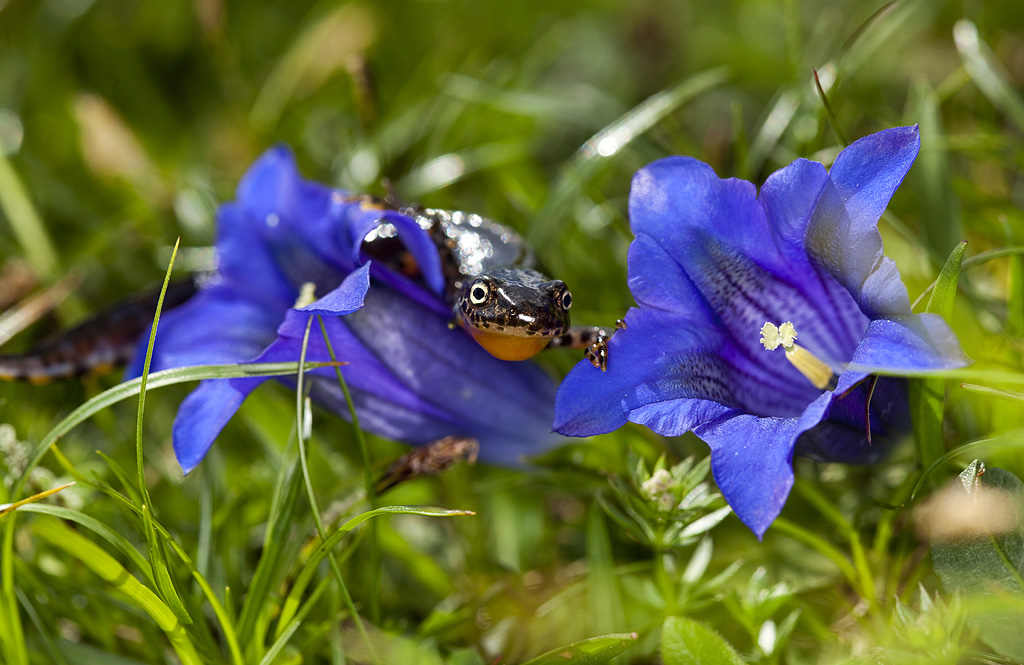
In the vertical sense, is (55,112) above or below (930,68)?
above

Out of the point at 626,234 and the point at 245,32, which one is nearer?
the point at 626,234

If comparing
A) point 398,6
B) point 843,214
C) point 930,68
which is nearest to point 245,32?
point 398,6

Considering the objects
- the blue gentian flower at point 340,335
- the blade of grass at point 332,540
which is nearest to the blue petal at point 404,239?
the blue gentian flower at point 340,335

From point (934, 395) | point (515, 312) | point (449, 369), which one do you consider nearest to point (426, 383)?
point (449, 369)

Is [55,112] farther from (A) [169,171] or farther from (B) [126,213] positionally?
(B) [126,213]

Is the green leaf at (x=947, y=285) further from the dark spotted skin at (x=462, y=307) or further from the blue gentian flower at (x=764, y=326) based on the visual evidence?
the dark spotted skin at (x=462, y=307)

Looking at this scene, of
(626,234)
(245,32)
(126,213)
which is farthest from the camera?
(245,32)

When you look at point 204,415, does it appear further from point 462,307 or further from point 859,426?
point 859,426
